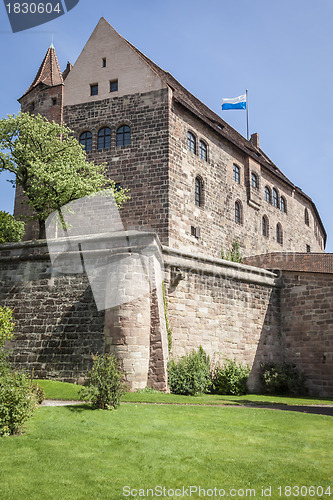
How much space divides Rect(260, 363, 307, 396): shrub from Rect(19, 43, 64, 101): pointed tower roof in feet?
69.3

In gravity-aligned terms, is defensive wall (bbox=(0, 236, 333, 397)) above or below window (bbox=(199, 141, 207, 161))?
below

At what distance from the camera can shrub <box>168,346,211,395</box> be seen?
54.5ft

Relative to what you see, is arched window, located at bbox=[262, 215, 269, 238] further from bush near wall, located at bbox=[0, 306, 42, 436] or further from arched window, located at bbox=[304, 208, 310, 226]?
bush near wall, located at bbox=[0, 306, 42, 436]

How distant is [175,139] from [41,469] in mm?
22911

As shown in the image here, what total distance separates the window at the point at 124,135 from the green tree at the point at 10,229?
7202mm

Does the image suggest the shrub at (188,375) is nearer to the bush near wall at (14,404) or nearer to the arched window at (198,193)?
the bush near wall at (14,404)

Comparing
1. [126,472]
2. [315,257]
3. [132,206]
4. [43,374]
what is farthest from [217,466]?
[132,206]

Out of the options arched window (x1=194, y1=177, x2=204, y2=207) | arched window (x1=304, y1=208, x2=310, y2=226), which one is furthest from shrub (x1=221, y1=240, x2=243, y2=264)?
arched window (x1=304, y1=208, x2=310, y2=226)

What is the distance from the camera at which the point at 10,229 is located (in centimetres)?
2689

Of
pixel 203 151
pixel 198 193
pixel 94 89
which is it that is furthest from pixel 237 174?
pixel 94 89

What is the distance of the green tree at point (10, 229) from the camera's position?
1051 inches

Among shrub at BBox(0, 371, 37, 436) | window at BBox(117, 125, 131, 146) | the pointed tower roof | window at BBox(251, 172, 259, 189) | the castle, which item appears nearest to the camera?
shrub at BBox(0, 371, 37, 436)

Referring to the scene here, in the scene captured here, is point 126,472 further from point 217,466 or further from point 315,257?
point 315,257

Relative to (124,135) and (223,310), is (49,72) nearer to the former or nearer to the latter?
(124,135)
